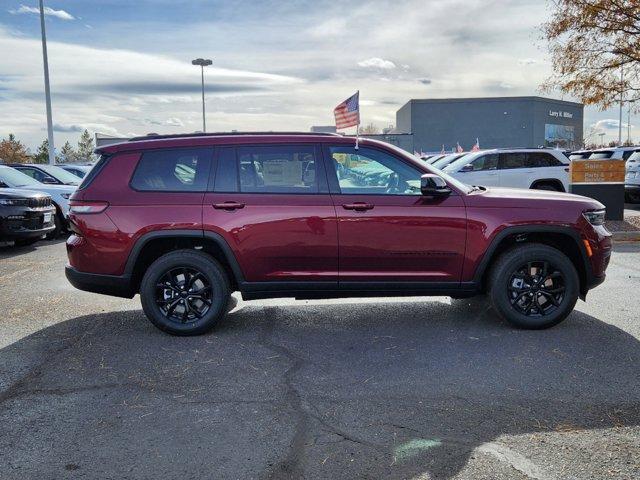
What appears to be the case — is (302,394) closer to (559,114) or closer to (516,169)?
(516,169)

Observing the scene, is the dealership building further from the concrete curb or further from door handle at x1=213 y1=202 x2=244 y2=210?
door handle at x1=213 y1=202 x2=244 y2=210

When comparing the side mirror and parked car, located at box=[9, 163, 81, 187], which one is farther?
parked car, located at box=[9, 163, 81, 187]

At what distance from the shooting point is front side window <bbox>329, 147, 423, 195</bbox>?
550 cm

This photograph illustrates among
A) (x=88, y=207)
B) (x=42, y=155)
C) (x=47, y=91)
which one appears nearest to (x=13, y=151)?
(x=42, y=155)

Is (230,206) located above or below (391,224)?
above

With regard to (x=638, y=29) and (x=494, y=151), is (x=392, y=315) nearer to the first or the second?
(x=494, y=151)

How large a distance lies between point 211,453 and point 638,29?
616 inches

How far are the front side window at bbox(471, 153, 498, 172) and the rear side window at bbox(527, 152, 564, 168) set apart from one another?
91 cm

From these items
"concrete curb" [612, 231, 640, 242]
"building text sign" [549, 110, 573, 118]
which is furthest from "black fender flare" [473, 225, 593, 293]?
"building text sign" [549, 110, 573, 118]

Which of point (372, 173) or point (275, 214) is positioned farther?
point (372, 173)

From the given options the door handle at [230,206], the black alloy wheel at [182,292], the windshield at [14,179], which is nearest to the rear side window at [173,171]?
the door handle at [230,206]

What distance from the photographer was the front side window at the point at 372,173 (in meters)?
5.50

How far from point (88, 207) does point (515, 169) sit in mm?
12247

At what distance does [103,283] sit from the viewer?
18.3ft
